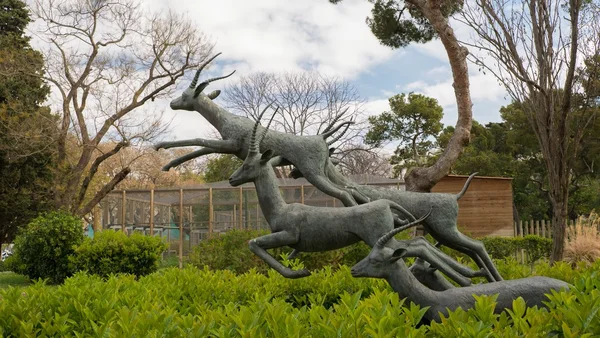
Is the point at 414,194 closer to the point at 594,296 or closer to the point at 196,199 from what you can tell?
the point at 594,296

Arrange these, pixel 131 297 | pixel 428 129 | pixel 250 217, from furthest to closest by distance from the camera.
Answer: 1. pixel 428 129
2. pixel 250 217
3. pixel 131 297

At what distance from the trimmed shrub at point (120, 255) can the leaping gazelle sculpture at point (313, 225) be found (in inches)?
338

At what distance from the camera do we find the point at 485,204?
15.8m

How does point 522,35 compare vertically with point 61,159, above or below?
above

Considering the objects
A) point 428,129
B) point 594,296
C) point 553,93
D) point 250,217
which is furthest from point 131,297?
point 428,129

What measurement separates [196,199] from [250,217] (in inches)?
69.7

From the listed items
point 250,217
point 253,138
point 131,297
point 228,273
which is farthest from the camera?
point 250,217

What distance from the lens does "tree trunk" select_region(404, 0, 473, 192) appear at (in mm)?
11094

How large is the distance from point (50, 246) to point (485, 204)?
11.9m

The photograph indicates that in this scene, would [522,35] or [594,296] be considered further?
[522,35]

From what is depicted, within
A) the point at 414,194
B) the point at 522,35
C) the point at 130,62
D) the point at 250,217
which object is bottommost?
the point at 250,217

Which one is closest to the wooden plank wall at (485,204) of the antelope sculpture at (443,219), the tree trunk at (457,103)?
the tree trunk at (457,103)

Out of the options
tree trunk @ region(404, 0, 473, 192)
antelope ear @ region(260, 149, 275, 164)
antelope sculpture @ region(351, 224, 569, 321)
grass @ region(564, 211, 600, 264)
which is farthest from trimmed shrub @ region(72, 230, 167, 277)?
antelope sculpture @ region(351, 224, 569, 321)

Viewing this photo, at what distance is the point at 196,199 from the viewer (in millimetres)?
16344
